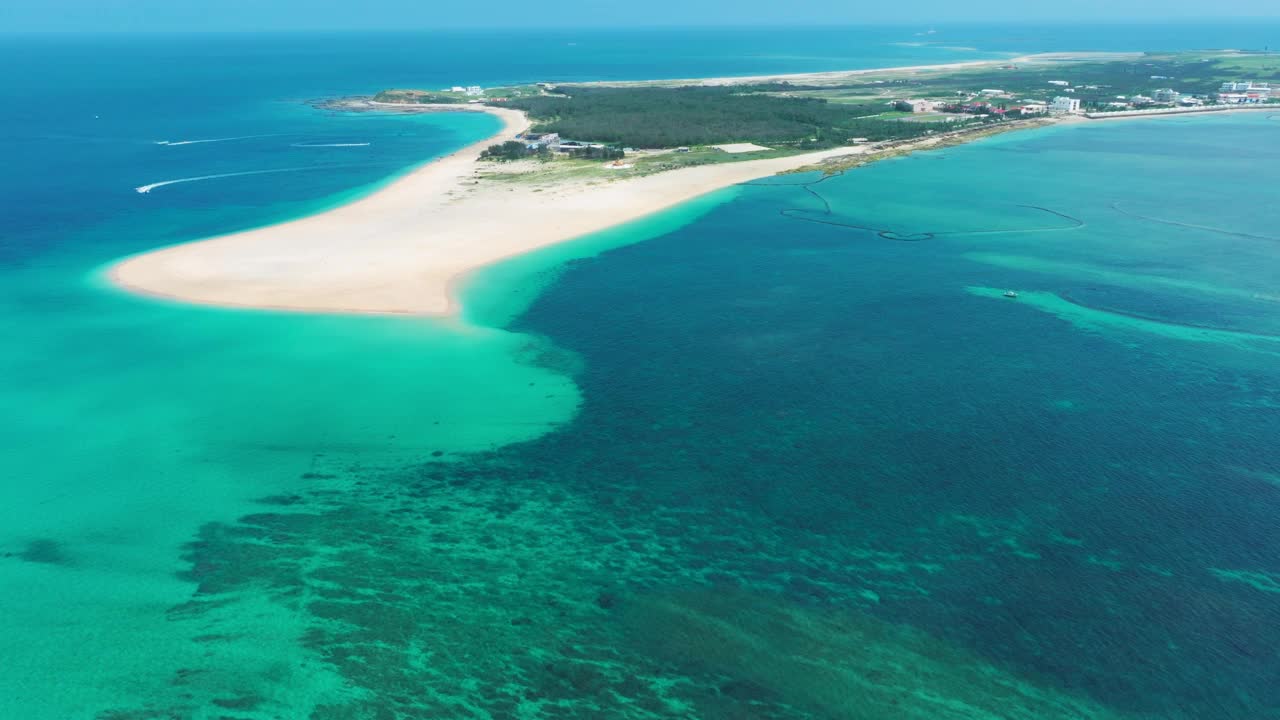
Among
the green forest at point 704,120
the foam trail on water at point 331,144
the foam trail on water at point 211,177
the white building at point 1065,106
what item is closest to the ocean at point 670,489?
the foam trail on water at point 211,177

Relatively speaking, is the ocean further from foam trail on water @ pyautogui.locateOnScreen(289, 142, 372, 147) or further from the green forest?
foam trail on water @ pyautogui.locateOnScreen(289, 142, 372, 147)

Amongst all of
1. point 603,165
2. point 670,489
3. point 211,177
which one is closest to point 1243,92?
point 603,165

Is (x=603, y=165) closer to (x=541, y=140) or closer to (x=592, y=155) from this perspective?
(x=592, y=155)

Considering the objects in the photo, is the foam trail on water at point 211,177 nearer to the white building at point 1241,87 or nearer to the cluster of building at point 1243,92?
the cluster of building at point 1243,92

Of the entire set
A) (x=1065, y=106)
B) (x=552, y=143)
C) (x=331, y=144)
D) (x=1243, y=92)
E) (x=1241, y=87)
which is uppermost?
(x=1241, y=87)

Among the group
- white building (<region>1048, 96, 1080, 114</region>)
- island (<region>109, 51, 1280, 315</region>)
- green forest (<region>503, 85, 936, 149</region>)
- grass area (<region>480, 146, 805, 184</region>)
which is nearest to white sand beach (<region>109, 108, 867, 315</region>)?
island (<region>109, 51, 1280, 315</region>)

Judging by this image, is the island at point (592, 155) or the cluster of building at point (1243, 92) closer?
the island at point (592, 155)

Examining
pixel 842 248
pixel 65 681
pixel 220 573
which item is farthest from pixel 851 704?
pixel 842 248
